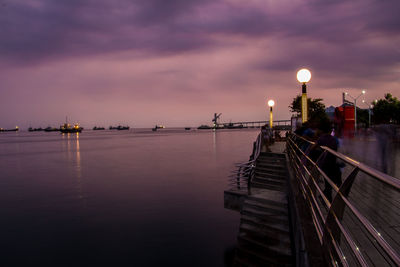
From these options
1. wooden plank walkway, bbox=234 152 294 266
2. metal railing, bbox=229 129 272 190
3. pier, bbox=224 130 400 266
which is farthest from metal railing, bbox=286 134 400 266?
metal railing, bbox=229 129 272 190

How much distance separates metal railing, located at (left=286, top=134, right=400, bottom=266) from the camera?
76.3 inches

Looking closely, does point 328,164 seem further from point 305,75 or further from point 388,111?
point 388,111

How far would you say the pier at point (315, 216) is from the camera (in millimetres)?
2566

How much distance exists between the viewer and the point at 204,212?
16.7m

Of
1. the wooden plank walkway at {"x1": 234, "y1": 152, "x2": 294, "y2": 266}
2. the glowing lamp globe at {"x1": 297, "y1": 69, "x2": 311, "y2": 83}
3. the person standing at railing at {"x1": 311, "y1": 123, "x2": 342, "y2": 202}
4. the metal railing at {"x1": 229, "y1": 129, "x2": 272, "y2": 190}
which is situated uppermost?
the glowing lamp globe at {"x1": 297, "y1": 69, "x2": 311, "y2": 83}

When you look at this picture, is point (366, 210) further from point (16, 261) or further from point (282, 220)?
point (16, 261)

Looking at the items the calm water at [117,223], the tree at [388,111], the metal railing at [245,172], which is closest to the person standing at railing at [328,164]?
the metal railing at [245,172]

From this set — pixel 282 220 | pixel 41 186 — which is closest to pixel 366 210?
pixel 282 220

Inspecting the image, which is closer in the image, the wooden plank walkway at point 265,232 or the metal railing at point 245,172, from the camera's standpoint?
the wooden plank walkway at point 265,232

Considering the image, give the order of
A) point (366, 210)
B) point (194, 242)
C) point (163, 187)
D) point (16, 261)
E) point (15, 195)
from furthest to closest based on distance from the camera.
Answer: point (163, 187) → point (15, 195) → point (194, 242) → point (16, 261) → point (366, 210)

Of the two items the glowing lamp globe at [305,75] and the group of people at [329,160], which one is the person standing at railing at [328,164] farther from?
the glowing lamp globe at [305,75]

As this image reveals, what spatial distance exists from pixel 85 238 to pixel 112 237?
55.3 inches

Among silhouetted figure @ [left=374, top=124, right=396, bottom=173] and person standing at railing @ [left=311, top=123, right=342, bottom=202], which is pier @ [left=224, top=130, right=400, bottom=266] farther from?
silhouetted figure @ [left=374, top=124, right=396, bottom=173]

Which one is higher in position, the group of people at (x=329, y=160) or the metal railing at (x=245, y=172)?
the group of people at (x=329, y=160)
